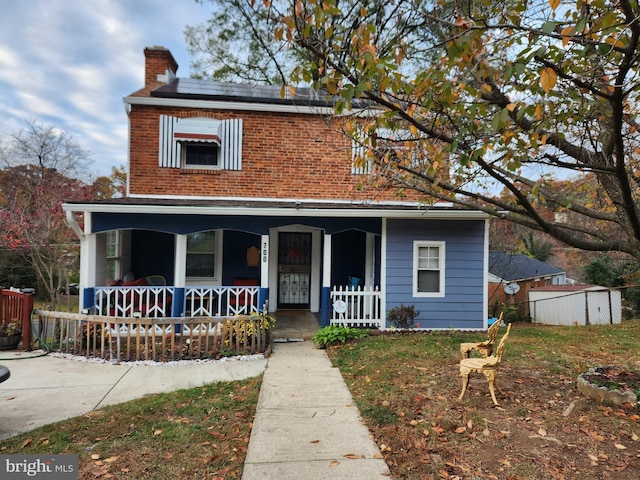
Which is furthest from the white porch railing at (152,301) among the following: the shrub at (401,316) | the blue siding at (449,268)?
the blue siding at (449,268)

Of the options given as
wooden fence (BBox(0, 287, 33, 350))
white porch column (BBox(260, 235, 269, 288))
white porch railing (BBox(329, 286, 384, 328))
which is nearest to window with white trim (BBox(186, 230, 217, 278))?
white porch column (BBox(260, 235, 269, 288))

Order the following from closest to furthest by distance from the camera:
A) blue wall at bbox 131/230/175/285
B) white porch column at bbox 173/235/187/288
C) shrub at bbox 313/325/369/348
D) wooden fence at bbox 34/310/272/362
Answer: wooden fence at bbox 34/310/272/362, shrub at bbox 313/325/369/348, white porch column at bbox 173/235/187/288, blue wall at bbox 131/230/175/285

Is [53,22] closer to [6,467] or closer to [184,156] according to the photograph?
[184,156]

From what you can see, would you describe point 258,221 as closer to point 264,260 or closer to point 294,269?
point 264,260

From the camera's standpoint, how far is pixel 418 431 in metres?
3.89

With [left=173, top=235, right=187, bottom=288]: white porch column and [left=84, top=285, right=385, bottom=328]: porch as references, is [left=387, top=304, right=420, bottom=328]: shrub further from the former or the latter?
[left=173, top=235, right=187, bottom=288]: white porch column

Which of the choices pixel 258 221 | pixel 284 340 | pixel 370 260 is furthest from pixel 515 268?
pixel 258 221

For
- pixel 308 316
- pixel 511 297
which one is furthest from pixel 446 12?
pixel 511 297

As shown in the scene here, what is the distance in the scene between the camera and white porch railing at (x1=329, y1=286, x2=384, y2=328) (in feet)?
27.7

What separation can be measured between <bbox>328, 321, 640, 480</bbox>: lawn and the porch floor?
1515mm

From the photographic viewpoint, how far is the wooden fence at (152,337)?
21.7ft

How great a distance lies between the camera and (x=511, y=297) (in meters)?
19.7

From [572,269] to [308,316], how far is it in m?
32.6

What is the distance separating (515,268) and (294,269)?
17.0m
